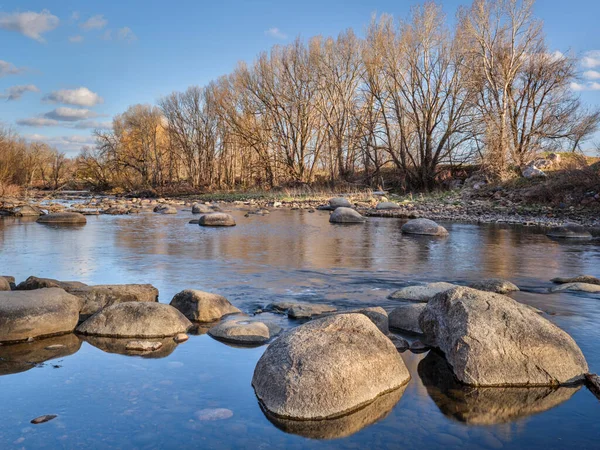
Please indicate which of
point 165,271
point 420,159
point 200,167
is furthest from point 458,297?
point 200,167

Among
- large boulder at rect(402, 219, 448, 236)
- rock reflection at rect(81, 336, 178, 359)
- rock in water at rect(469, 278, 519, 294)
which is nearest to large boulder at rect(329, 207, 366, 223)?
large boulder at rect(402, 219, 448, 236)

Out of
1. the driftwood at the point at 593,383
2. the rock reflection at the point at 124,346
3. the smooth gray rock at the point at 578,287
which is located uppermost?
the smooth gray rock at the point at 578,287

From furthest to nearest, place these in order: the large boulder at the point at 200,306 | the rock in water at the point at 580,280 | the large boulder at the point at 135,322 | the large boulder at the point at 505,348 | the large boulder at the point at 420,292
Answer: the rock in water at the point at 580,280
the large boulder at the point at 420,292
the large boulder at the point at 200,306
the large boulder at the point at 135,322
the large boulder at the point at 505,348

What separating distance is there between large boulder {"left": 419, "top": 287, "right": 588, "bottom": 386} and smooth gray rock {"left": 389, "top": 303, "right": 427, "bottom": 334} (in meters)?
0.92

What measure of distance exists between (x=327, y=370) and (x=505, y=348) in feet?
5.45

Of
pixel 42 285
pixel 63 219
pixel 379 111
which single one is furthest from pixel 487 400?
pixel 379 111

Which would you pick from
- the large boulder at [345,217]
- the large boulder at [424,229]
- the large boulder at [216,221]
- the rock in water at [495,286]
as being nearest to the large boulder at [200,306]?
the rock in water at [495,286]

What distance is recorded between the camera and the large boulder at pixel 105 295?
246 inches

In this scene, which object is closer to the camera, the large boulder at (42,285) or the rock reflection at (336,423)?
the rock reflection at (336,423)

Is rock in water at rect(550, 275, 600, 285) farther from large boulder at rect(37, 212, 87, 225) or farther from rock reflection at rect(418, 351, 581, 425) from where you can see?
large boulder at rect(37, 212, 87, 225)

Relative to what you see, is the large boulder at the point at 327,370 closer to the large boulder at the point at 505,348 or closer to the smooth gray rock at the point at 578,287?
the large boulder at the point at 505,348

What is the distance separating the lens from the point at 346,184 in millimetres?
36125

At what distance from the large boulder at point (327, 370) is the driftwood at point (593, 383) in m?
1.50

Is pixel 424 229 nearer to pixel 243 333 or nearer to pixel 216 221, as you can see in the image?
pixel 216 221
